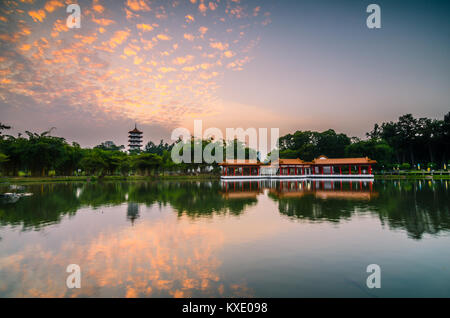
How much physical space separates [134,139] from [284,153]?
56249 millimetres

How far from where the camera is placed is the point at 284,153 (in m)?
60.7

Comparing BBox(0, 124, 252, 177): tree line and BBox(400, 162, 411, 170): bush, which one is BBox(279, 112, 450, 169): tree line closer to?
BBox(400, 162, 411, 170): bush

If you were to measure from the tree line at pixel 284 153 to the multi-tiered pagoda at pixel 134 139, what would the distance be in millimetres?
28182

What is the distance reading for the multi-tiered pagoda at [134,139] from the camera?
3391 inches

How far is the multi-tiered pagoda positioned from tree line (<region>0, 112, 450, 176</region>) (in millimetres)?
28182

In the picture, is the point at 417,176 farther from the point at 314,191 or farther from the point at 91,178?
the point at 91,178

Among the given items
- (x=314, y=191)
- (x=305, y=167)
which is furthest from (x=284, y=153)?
(x=314, y=191)

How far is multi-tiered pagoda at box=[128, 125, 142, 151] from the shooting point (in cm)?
8612

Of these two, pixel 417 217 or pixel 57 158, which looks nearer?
pixel 417 217

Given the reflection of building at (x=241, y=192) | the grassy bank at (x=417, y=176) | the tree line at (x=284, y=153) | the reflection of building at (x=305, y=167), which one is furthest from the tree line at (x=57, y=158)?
the grassy bank at (x=417, y=176)

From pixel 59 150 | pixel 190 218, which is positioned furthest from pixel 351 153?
pixel 59 150

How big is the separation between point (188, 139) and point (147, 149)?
4576 centimetres

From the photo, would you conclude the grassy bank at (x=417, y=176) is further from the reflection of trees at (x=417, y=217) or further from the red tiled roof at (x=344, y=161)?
the reflection of trees at (x=417, y=217)
